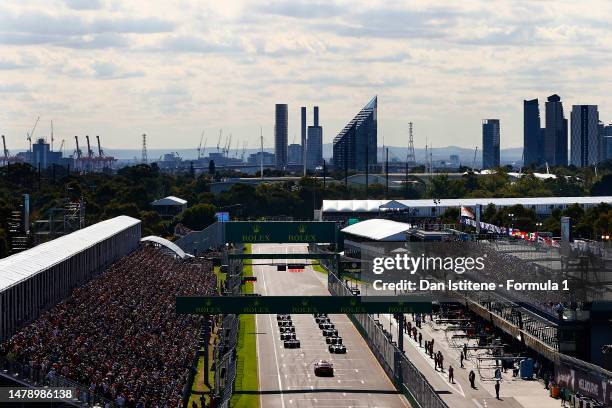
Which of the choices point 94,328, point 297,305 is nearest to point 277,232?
point 297,305

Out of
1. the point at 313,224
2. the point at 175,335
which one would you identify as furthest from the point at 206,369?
the point at 313,224

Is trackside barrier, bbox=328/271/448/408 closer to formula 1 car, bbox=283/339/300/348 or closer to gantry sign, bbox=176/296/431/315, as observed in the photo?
gantry sign, bbox=176/296/431/315

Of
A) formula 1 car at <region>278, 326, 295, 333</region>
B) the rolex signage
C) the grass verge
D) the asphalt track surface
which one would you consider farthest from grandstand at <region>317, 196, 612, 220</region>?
formula 1 car at <region>278, 326, 295, 333</region>

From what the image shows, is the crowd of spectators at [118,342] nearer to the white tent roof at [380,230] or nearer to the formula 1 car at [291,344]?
the formula 1 car at [291,344]

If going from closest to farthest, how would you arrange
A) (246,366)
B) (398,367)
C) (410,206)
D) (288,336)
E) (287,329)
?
1. (398,367)
2. (246,366)
3. (288,336)
4. (287,329)
5. (410,206)

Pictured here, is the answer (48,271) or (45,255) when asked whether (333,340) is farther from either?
(48,271)

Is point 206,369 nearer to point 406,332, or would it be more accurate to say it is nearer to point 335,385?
point 335,385

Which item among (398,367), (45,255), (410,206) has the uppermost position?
(45,255)
